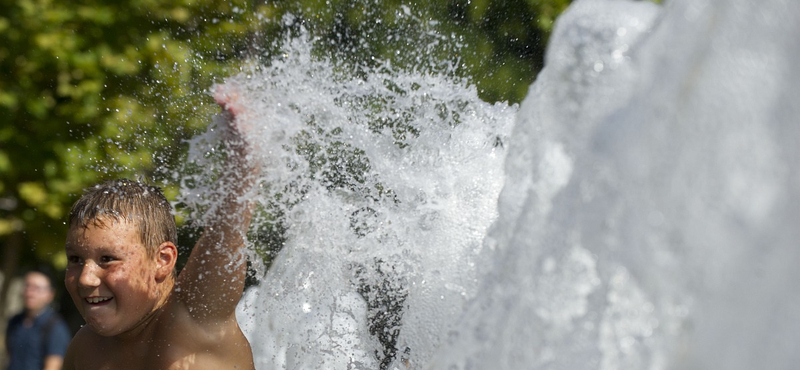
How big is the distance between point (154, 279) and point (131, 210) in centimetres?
20

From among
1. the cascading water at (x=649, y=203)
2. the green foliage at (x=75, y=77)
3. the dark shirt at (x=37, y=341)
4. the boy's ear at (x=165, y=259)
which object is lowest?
the cascading water at (x=649, y=203)

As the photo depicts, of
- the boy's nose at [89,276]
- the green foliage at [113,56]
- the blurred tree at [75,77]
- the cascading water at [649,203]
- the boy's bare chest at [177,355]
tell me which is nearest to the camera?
the cascading water at [649,203]

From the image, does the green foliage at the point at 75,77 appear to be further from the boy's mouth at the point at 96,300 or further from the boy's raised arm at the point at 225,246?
the boy's mouth at the point at 96,300

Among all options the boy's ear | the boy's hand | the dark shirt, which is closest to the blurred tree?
the dark shirt

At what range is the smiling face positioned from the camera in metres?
2.09

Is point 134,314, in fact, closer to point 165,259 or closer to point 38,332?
point 165,259

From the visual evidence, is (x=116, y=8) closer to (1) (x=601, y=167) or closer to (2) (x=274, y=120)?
(2) (x=274, y=120)

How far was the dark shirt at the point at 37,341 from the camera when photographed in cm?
438

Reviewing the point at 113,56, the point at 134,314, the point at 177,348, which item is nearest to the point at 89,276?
the point at 134,314

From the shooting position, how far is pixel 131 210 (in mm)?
2154

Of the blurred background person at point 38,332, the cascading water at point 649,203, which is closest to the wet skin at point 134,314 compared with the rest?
the cascading water at point 649,203

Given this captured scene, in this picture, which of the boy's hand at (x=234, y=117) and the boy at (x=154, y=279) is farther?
the boy's hand at (x=234, y=117)

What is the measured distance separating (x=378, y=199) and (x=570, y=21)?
3.86 feet

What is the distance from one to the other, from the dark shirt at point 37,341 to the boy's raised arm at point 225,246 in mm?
2512
